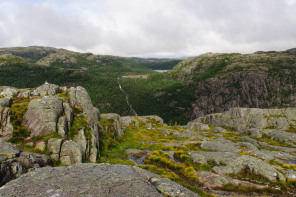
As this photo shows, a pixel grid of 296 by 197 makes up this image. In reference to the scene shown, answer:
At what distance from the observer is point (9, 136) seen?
27.0m

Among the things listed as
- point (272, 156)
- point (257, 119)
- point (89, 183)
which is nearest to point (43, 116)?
point (89, 183)

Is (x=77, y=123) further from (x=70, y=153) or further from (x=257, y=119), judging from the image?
(x=257, y=119)

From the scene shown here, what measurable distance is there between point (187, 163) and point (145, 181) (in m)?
23.3

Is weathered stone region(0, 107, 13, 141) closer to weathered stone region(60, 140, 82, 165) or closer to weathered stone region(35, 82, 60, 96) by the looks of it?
weathered stone region(60, 140, 82, 165)

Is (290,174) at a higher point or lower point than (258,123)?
higher

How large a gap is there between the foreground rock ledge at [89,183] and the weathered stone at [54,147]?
11.0 m

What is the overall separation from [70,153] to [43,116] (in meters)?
10.5

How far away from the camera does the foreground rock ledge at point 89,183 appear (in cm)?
1212

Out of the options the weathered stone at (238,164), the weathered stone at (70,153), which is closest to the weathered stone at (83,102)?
the weathered stone at (70,153)

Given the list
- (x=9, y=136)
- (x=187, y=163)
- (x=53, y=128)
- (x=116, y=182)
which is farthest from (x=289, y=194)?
(x=9, y=136)

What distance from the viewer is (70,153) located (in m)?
26.6

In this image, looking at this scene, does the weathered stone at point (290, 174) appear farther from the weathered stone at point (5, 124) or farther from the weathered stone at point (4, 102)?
the weathered stone at point (4, 102)

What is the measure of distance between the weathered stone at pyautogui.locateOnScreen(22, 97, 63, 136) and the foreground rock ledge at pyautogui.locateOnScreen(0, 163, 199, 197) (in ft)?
54.0

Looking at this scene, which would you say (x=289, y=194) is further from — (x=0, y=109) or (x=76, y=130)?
(x=0, y=109)
